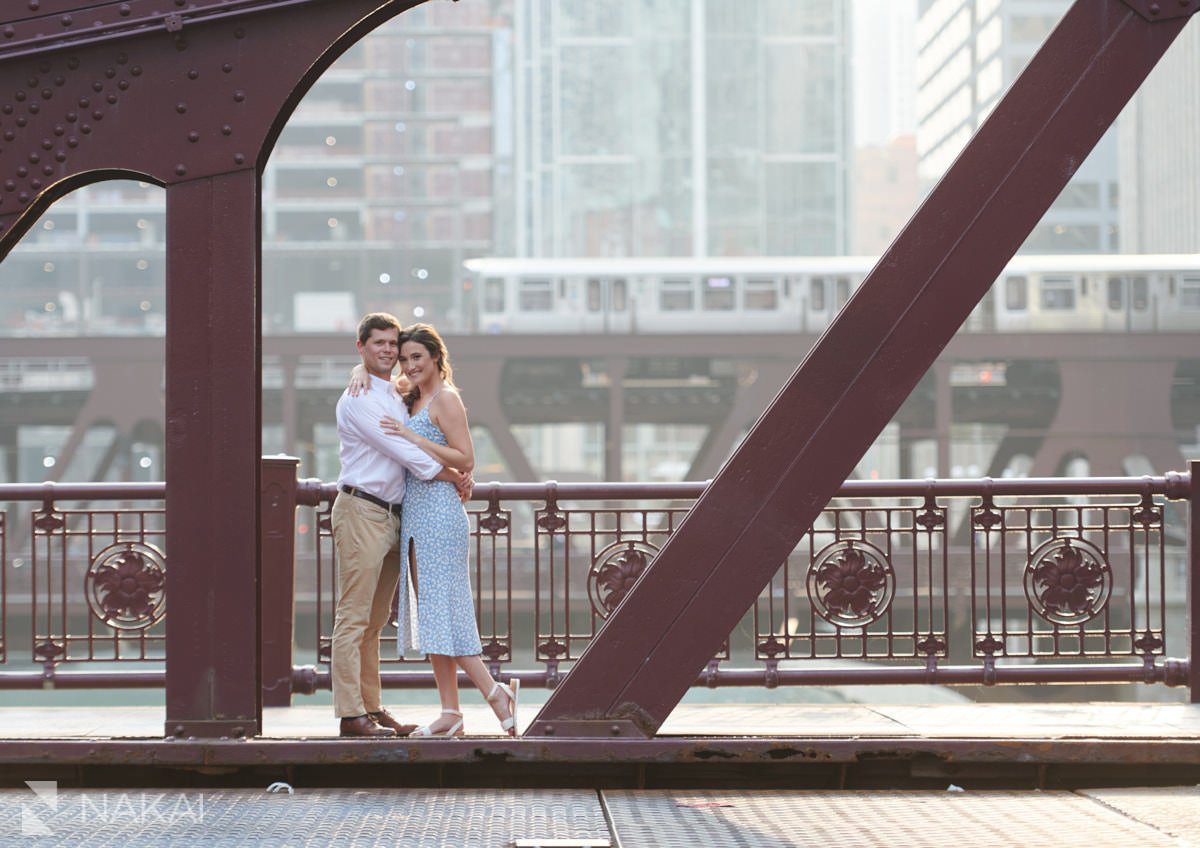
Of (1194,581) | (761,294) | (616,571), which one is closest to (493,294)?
(761,294)

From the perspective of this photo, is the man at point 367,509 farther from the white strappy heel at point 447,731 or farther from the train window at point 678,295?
the train window at point 678,295

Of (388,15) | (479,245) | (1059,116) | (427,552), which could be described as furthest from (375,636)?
(479,245)

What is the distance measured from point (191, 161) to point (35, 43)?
716 mm

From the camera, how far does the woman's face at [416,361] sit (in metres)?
6.00

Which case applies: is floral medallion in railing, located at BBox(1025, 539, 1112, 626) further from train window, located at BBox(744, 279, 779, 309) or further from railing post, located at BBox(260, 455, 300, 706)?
train window, located at BBox(744, 279, 779, 309)

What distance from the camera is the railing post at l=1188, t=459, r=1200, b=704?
782 cm

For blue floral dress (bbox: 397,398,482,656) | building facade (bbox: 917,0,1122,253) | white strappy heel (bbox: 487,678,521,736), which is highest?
building facade (bbox: 917,0,1122,253)

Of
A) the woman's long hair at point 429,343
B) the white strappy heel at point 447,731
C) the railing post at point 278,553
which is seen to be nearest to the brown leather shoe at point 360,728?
the white strappy heel at point 447,731

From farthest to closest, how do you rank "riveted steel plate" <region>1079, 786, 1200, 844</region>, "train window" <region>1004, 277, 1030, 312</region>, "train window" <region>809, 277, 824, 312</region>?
1. "train window" <region>809, 277, 824, 312</region>
2. "train window" <region>1004, 277, 1030, 312</region>
3. "riveted steel plate" <region>1079, 786, 1200, 844</region>

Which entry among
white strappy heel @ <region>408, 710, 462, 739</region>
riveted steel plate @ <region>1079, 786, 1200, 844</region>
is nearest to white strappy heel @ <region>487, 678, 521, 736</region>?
white strappy heel @ <region>408, 710, 462, 739</region>

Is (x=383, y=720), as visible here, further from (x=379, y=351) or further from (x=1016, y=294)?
(x=1016, y=294)

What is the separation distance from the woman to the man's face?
0.07 meters

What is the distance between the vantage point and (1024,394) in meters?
58.2

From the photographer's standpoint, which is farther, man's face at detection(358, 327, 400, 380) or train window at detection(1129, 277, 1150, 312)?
train window at detection(1129, 277, 1150, 312)
